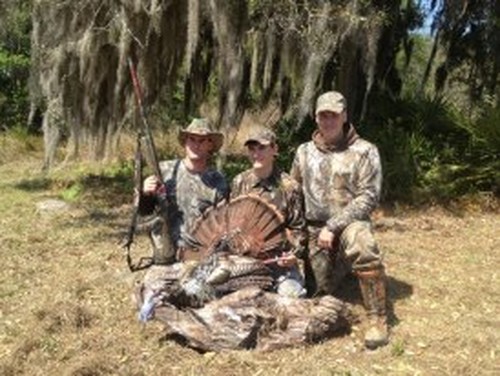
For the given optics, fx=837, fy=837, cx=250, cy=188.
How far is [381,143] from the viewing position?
37.8 feet

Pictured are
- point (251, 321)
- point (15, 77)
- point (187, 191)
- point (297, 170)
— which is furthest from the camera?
point (15, 77)

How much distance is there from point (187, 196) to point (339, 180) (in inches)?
43.1

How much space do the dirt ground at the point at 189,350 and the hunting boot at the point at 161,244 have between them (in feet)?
1.51

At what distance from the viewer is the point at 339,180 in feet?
19.5

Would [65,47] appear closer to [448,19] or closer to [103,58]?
[103,58]

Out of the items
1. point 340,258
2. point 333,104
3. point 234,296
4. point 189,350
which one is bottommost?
point 189,350

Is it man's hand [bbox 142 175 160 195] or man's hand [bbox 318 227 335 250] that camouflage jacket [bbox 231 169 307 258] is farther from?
man's hand [bbox 142 175 160 195]

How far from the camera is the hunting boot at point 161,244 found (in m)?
5.91

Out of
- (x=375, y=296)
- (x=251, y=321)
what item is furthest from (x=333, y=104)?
(x=251, y=321)

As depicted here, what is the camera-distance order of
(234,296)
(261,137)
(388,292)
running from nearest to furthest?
(234,296) < (261,137) < (388,292)

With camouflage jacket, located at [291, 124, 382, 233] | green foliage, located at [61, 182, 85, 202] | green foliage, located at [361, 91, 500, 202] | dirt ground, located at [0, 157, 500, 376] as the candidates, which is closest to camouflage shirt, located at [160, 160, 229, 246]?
camouflage jacket, located at [291, 124, 382, 233]

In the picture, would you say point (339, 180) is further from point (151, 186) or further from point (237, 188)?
point (151, 186)

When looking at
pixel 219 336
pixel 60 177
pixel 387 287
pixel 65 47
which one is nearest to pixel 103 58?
pixel 65 47

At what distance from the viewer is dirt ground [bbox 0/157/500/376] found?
5.20 meters
